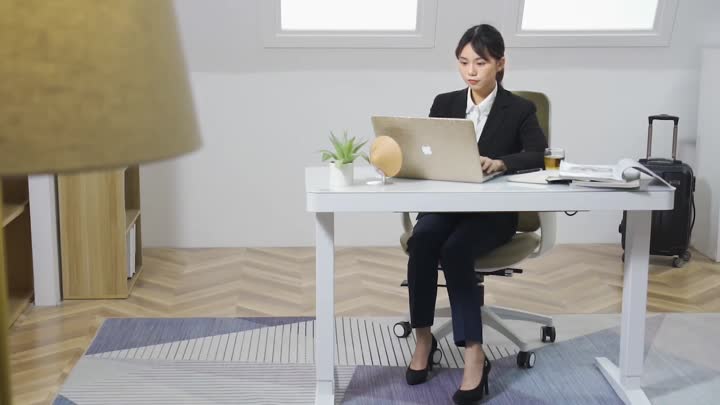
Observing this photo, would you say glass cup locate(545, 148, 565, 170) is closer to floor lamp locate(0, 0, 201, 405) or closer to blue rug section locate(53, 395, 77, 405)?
blue rug section locate(53, 395, 77, 405)

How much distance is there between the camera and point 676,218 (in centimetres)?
476

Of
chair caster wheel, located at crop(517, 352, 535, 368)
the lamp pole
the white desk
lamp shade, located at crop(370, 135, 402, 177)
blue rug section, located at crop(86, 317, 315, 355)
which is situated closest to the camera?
the lamp pole

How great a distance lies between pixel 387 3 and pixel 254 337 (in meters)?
2.19

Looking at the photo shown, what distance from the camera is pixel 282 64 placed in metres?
4.96

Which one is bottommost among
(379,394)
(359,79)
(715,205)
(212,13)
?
(379,394)

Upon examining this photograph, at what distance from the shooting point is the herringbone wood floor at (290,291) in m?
3.67

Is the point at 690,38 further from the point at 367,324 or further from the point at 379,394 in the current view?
the point at 379,394

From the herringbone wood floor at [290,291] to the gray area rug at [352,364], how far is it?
13 centimetres

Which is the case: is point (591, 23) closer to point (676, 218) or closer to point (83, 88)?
point (676, 218)

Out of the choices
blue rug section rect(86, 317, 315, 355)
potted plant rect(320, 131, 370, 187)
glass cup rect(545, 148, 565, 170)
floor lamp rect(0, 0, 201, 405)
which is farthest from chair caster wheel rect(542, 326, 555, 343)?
floor lamp rect(0, 0, 201, 405)

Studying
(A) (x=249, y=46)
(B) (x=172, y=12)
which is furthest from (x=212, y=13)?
(B) (x=172, y=12)

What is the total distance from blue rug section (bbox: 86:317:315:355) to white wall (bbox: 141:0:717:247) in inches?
52.5

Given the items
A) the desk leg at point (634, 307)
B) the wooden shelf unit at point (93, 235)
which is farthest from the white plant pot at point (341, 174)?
the wooden shelf unit at point (93, 235)

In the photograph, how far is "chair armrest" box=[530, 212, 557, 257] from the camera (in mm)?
3232
